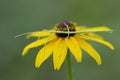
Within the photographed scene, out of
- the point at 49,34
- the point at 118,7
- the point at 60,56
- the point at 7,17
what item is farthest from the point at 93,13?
the point at 60,56

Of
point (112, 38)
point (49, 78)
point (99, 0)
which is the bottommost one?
point (49, 78)

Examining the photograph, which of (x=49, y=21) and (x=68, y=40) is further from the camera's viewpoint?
(x=49, y=21)

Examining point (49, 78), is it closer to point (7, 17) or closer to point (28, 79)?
point (28, 79)

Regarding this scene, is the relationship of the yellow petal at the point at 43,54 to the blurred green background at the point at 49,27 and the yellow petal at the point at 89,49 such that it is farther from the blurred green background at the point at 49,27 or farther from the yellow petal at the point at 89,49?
the blurred green background at the point at 49,27

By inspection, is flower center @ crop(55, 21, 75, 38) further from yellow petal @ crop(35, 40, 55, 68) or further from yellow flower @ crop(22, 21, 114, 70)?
yellow petal @ crop(35, 40, 55, 68)

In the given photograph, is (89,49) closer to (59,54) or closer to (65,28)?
(59,54)

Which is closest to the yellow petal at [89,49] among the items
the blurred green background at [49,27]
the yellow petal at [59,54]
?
the yellow petal at [59,54]

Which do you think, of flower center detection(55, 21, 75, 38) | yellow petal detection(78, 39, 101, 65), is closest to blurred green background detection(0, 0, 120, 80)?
flower center detection(55, 21, 75, 38)
